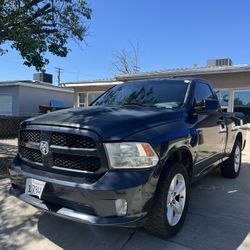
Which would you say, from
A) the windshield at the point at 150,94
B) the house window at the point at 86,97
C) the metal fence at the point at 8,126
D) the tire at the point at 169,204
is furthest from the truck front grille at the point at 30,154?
the house window at the point at 86,97

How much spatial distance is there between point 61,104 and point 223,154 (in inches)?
779

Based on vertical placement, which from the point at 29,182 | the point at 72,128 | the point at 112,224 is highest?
the point at 72,128

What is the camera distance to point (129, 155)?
114 inches

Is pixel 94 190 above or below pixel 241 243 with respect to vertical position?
above

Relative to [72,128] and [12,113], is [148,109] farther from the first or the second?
[12,113]

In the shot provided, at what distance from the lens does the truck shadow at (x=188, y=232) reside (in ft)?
11.0

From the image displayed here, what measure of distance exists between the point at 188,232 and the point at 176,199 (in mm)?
457

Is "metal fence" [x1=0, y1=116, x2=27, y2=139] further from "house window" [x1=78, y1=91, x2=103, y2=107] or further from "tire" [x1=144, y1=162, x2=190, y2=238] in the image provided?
"tire" [x1=144, y1=162, x2=190, y2=238]

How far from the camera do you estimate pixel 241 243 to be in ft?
11.2

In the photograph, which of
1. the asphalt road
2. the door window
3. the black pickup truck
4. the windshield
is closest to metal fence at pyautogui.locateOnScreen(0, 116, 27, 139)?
the door window

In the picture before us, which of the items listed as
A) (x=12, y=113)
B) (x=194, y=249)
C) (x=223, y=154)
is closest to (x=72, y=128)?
(x=194, y=249)

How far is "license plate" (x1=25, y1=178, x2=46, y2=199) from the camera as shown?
3166mm

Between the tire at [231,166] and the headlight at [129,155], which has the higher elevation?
the headlight at [129,155]

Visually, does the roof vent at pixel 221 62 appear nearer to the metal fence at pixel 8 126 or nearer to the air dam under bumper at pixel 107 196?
the metal fence at pixel 8 126
